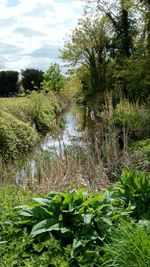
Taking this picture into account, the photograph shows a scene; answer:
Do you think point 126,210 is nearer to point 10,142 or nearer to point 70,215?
point 70,215

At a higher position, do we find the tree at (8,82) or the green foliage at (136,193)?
the tree at (8,82)

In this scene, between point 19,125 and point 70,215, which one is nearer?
point 70,215

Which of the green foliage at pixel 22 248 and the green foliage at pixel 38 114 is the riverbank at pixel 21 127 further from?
the green foliage at pixel 22 248

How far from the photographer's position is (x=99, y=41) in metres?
37.2

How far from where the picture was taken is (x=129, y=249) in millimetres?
2996

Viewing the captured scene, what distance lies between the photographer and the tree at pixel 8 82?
47.8 meters

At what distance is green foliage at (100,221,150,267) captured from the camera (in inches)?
115

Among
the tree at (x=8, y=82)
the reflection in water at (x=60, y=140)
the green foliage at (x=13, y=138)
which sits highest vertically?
the tree at (x=8, y=82)

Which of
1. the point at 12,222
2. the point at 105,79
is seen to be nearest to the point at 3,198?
the point at 12,222

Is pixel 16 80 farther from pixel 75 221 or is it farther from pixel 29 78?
pixel 75 221

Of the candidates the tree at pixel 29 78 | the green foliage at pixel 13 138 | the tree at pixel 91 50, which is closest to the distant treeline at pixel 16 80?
the tree at pixel 29 78

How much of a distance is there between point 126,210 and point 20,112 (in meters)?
16.1

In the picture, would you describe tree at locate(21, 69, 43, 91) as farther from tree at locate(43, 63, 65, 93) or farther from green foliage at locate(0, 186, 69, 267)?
green foliage at locate(0, 186, 69, 267)

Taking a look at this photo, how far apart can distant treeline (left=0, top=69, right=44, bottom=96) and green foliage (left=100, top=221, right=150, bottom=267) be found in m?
44.6
